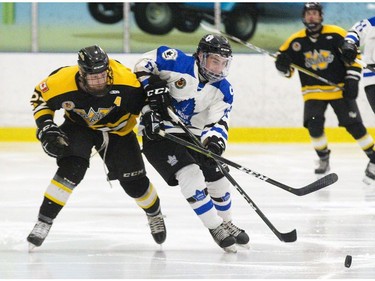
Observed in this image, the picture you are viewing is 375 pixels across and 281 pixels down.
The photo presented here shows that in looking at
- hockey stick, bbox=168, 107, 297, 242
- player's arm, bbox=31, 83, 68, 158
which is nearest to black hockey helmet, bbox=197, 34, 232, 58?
hockey stick, bbox=168, 107, 297, 242

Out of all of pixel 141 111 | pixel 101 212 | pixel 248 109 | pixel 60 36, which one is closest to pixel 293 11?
pixel 248 109

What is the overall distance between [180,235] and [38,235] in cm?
68

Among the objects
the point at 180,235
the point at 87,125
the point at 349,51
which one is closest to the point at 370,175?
the point at 349,51

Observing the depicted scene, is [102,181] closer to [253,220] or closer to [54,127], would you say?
[253,220]

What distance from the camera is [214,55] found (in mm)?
3641

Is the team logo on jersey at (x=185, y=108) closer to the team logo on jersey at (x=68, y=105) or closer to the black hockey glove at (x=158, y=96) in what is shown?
the black hockey glove at (x=158, y=96)

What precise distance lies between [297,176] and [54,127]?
287 centimetres

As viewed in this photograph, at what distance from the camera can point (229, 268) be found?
336 cm

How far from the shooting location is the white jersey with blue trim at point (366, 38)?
5766mm

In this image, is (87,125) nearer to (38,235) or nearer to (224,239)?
(38,235)

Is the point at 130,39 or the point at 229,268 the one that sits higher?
the point at 229,268

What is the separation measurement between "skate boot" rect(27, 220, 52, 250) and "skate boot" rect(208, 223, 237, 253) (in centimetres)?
64

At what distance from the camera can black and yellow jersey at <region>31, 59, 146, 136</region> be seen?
142 inches

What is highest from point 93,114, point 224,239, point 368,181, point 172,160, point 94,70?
point 94,70
